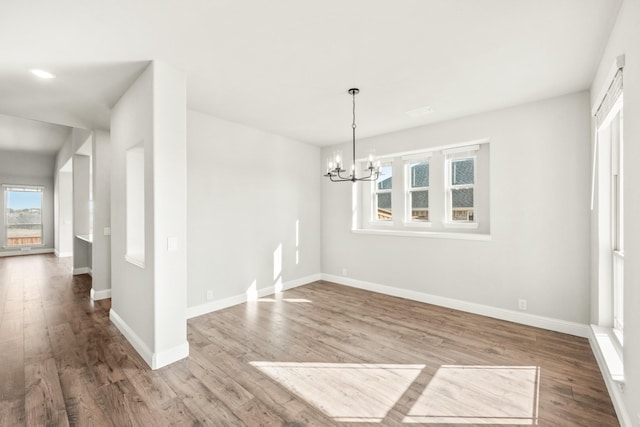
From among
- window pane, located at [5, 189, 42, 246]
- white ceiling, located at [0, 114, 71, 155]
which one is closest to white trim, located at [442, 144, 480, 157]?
white ceiling, located at [0, 114, 71, 155]

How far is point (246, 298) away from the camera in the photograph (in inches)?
184

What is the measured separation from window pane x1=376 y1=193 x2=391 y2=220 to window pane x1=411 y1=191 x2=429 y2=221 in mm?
477

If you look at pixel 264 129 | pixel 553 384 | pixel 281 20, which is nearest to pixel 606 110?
pixel 553 384

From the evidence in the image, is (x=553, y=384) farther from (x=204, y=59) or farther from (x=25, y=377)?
(x=25, y=377)

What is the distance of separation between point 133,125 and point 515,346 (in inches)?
187

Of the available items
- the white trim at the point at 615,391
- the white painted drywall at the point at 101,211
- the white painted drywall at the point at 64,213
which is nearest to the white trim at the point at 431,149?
the white trim at the point at 615,391

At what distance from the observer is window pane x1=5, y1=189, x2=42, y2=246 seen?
934 cm

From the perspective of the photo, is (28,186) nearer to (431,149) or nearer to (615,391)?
Result: (431,149)

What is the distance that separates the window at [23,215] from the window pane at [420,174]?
1199 centimetres

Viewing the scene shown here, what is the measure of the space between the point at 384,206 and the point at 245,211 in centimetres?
257

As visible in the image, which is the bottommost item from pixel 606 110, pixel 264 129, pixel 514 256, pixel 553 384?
pixel 553 384

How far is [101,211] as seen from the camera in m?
5.01

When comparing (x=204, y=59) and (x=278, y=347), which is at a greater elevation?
(x=204, y=59)

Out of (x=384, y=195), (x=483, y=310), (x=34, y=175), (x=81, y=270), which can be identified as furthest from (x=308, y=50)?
(x=34, y=175)
